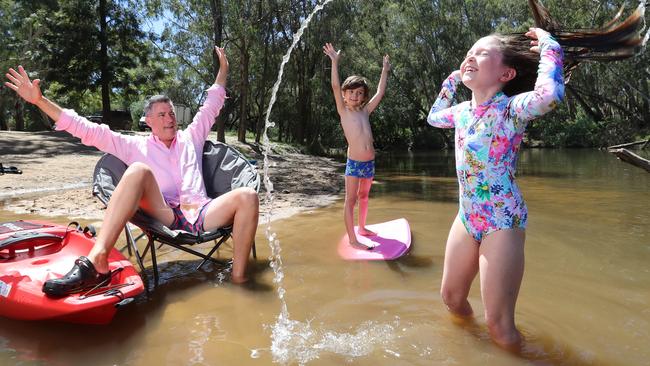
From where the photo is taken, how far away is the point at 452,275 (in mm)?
2609

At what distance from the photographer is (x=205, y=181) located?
4.41 meters

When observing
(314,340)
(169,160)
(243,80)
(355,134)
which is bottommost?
(314,340)

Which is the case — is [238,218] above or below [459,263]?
above

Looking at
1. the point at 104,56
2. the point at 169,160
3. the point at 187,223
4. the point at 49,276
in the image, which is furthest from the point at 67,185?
the point at 104,56

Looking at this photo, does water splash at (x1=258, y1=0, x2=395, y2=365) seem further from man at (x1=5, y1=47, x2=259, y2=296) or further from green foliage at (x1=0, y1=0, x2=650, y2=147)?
green foliage at (x1=0, y1=0, x2=650, y2=147)

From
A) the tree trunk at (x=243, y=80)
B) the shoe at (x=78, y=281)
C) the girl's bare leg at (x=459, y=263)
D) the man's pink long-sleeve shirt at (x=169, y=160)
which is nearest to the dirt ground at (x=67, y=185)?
the man's pink long-sleeve shirt at (x=169, y=160)

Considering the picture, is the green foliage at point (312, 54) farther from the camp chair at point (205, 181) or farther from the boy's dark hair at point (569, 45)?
the boy's dark hair at point (569, 45)

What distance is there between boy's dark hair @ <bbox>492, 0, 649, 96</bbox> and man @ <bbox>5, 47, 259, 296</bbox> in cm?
201

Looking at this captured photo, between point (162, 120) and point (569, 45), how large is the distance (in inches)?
116

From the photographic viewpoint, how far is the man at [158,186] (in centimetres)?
293

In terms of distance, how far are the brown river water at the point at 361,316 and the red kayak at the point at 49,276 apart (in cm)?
16

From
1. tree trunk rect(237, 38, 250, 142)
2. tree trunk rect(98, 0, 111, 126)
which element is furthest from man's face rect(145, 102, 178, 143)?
tree trunk rect(98, 0, 111, 126)

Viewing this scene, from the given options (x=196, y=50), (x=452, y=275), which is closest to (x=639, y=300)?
(x=452, y=275)

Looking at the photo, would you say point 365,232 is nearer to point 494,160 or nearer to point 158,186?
point 158,186
